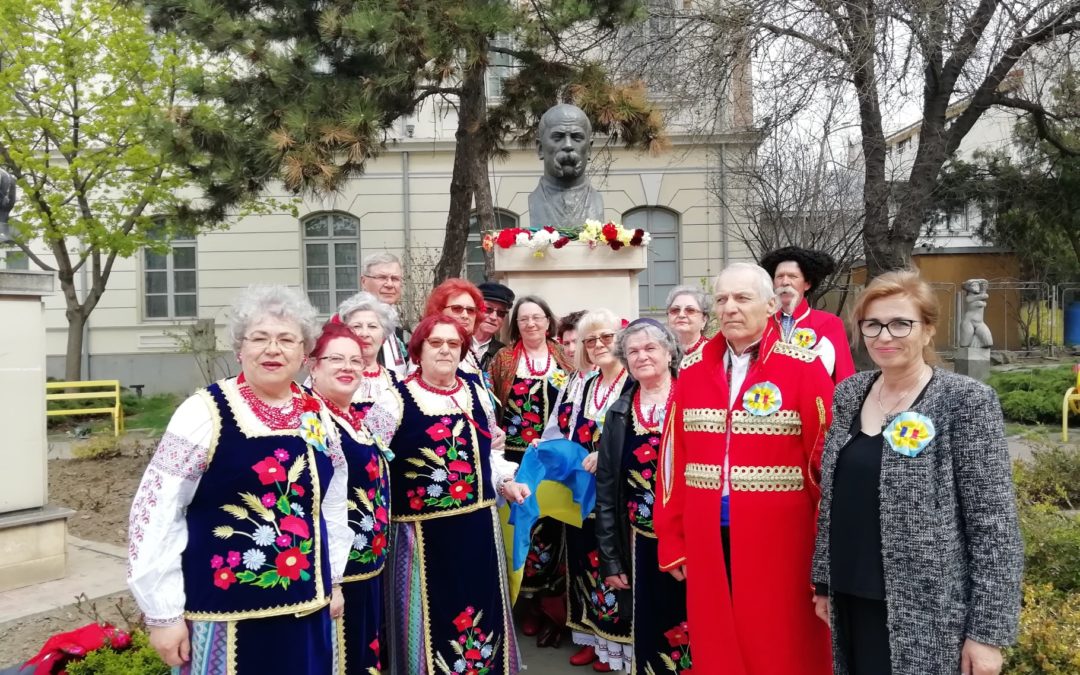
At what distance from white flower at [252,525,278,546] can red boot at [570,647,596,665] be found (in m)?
2.34

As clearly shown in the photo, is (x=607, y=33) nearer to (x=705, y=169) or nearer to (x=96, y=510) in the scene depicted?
(x=96, y=510)

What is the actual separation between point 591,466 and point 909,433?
175 centimetres

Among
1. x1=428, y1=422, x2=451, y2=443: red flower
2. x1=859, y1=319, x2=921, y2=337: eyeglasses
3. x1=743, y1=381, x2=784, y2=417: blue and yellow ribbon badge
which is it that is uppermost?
x1=859, y1=319, x2=921, y2=337: eyeglasses

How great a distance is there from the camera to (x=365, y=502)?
9.64ft

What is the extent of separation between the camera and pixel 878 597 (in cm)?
234

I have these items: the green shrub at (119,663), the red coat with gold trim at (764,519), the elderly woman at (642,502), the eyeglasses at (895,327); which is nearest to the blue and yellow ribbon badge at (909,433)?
the eyeglasses at (895,327)

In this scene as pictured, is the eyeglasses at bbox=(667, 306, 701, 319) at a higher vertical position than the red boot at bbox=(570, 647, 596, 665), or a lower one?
higher

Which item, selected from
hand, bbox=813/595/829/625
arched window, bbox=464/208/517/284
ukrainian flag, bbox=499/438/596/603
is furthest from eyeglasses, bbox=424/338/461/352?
arched window, bbox=464/208/517/284

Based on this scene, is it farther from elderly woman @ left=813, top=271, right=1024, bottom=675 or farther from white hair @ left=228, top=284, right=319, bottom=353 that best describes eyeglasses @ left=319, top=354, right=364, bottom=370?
elderly woman @ left=813, top=271, right=1024, bottom=675

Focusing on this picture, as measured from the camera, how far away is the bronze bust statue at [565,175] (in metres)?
6.91

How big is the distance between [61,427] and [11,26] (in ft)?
21.5

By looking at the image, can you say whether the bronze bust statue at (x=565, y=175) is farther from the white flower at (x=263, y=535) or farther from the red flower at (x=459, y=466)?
the white flower at (x=263, y=535)

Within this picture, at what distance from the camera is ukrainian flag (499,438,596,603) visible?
380cm

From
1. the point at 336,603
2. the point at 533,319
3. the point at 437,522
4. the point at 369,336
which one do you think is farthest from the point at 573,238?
the point at 336,603
